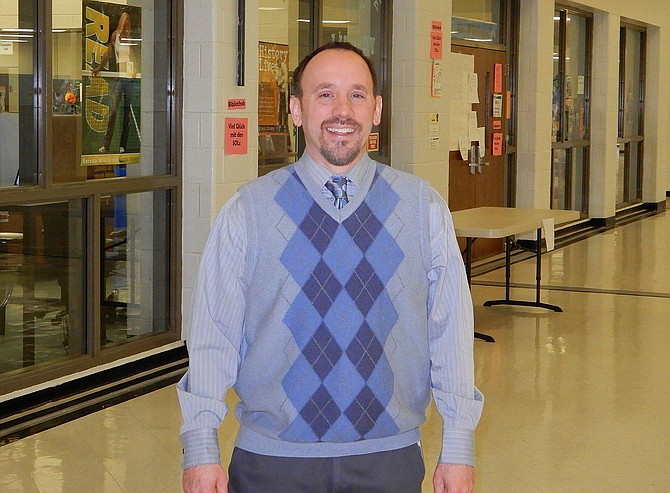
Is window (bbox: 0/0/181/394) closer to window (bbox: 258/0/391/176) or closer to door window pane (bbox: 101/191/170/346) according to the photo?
door window pane (bbox: 101/191/170/346)

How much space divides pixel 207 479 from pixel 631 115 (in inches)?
551

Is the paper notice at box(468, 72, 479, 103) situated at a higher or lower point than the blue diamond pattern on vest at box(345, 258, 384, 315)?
higher

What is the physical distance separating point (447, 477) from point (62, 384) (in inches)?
134

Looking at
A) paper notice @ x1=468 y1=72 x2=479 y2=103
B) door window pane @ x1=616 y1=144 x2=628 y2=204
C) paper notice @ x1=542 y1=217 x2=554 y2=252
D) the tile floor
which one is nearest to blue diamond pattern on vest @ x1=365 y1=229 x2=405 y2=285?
the tile floor

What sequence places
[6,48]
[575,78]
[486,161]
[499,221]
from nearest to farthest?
1. [6,48]
2. [499,221]
3. [486,161]
4. [575,78]

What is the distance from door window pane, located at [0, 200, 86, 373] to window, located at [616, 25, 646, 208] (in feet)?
34.4

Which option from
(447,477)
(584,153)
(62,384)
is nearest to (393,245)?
(447,477)

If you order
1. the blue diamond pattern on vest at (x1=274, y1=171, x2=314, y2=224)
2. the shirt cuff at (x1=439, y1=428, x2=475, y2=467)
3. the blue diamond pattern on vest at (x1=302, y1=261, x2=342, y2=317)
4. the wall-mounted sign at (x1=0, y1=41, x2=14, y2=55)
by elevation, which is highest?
the wall-mounted sign at (x1=0, y1=41, x2=14, y2=55)

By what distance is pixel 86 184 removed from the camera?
523 cm

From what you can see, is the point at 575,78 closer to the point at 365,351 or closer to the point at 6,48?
the point at 6,48

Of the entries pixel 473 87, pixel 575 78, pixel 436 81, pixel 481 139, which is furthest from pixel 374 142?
pixel 575 78

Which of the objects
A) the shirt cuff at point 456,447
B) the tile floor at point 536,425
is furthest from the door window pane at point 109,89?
the shirt cuff at point 456,447

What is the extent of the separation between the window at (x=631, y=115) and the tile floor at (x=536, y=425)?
7311mm

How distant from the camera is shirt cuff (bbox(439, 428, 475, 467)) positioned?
6.53ft
